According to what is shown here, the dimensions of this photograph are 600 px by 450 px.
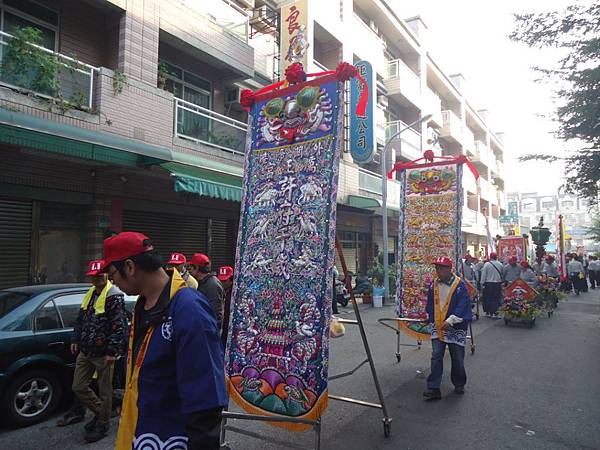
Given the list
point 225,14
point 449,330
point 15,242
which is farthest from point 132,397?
point 225,14

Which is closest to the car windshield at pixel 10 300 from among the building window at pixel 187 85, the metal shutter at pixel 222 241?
the metal shutter at pixel 222 241

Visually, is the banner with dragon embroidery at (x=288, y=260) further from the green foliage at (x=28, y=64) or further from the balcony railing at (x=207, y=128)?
the balcony railing at (x=207, y=128)

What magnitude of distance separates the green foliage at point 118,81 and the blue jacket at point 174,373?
28.7 ft

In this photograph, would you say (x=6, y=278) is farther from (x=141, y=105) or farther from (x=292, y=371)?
(x=292, y=371)

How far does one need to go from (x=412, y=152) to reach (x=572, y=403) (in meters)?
19.7

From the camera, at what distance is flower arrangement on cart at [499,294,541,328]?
10531 millimetres

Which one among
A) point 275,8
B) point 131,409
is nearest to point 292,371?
point 131,409

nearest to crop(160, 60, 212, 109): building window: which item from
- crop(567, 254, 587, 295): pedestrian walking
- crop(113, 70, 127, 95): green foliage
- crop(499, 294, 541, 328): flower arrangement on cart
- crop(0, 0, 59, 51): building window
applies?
crop(113, 70, 127, 95): green foliage

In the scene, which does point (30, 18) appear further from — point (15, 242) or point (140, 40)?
point (15, 242)

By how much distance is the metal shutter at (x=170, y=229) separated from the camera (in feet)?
34.2

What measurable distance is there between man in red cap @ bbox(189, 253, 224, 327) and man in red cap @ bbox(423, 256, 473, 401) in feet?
9.34

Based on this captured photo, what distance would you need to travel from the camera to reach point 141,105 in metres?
9.91

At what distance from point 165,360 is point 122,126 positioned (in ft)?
28.8

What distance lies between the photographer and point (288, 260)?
11.9 feet
